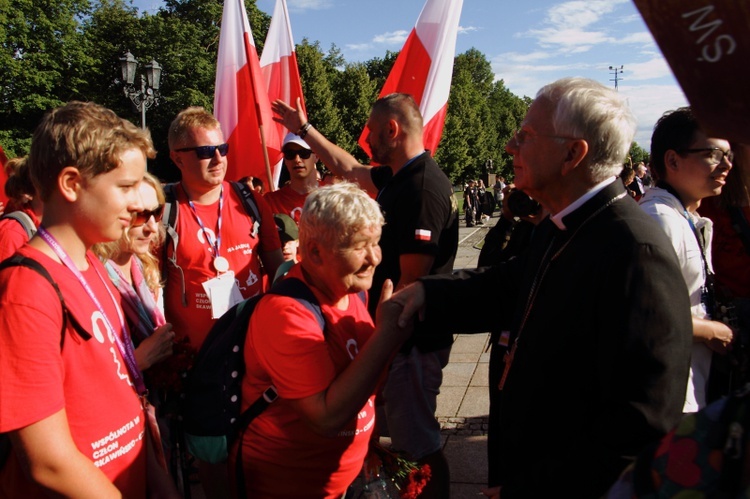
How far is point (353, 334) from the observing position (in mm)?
2250

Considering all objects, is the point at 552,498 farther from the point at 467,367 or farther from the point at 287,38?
the point at 287,38

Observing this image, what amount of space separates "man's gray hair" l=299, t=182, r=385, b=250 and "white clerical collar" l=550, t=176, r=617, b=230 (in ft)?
2.01

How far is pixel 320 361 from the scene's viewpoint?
6.51 feet

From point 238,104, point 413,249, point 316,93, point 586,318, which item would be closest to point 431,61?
point 238,104

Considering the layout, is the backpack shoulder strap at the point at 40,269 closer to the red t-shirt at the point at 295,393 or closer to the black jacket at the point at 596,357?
the red t-shirt at the point at 295,393

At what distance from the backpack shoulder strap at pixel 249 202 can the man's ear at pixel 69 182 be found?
1872 mm

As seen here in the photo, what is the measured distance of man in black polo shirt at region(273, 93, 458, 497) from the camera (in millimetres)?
3318

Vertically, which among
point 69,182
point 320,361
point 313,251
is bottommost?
point 320,361

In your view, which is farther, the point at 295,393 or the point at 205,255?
the point at 205,255

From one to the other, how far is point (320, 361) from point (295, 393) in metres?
0.13

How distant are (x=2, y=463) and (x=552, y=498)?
4.93 ft

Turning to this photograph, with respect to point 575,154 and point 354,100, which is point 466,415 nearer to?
point 575,154

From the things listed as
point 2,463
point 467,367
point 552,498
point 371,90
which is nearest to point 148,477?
point 2,463

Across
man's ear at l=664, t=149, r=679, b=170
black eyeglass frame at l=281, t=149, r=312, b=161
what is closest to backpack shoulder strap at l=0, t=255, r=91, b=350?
man's ear at l=664, t=149, r=679, b=170
